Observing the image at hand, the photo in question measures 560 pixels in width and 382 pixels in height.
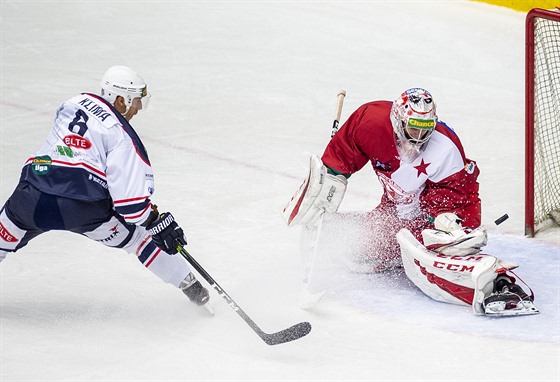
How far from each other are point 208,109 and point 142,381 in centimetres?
295

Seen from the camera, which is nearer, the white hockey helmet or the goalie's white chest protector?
the white hockey helmet

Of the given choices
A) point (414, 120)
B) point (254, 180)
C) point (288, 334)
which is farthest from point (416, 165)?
point (254, 180)

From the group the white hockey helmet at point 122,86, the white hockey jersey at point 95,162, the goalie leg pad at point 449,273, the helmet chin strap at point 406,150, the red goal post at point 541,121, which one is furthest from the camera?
the red goal post at point 541,121

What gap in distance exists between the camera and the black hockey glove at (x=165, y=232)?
322cm

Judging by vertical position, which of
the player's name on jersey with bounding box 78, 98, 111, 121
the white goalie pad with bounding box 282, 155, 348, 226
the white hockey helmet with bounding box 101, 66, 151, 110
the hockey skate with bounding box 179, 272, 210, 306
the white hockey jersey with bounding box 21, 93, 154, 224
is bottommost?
the hockey skate with bounding box 179, 272, 210, 306

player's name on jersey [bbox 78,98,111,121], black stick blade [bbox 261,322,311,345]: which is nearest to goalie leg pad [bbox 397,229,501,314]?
black stick blade [bbox 261,322,311,345]

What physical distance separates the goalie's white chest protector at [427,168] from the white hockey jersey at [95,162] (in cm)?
96

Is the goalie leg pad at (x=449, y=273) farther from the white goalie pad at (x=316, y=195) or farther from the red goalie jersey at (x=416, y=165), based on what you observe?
the white goalie pad at (x=316, y=195)

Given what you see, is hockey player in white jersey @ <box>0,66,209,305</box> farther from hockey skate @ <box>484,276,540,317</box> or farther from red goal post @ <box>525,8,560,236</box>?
red goal post @ <box>525,8,560,236</box>

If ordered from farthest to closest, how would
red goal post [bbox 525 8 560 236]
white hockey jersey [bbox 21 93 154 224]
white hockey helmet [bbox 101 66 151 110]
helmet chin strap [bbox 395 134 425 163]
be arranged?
red goal post [bbox 525 8 560 236], helmet chin strap [bbox 395 134 425 163], white hockey helmet [bbox 101 66 151 110], white hockey jersey [bbox 21 93 154 224]

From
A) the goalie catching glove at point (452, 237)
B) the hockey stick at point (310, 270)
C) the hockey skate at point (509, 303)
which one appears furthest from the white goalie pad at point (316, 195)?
the hockey skate at point (509, 303)

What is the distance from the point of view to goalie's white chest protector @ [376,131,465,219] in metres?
3.59

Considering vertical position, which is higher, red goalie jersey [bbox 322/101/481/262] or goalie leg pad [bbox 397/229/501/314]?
red goalie jersey [bbox 322/101/481/262]

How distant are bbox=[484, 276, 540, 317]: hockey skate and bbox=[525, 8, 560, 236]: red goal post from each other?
2.58ft
